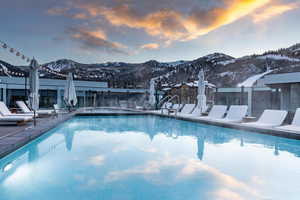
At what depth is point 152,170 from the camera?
3998mm

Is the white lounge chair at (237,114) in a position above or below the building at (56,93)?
below

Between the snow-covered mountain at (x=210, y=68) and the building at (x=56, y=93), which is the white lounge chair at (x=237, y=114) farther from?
the snow-covered mountain at (x=210, y=68)

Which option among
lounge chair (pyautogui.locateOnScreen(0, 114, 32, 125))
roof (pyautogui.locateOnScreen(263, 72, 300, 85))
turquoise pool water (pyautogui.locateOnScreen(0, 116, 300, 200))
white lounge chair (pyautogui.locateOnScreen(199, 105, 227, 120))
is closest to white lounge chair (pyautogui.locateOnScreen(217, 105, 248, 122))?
white lounge chair (pyautogui.locateOnScreen(199, 105, 227, 120))

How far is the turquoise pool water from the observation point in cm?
312

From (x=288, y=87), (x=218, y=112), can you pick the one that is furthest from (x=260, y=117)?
(x=288, y=87)

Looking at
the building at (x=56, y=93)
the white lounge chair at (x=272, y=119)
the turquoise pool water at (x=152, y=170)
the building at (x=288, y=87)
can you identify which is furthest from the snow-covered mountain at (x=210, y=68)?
the turquoise pool water at (x=152, y=170)

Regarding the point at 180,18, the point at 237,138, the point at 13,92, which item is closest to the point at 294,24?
the point at 180,18

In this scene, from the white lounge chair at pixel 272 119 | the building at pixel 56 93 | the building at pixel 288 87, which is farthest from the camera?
the building at pixel 56 93

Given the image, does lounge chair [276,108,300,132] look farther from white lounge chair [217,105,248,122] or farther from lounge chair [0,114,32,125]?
lounge chair [0,114,32,125]

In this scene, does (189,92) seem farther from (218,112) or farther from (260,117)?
(260,117)

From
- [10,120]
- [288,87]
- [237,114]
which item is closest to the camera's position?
[10,120]

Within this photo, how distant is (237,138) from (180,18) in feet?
24.7

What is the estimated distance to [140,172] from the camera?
3902mm

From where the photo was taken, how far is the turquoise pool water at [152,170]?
312cm
